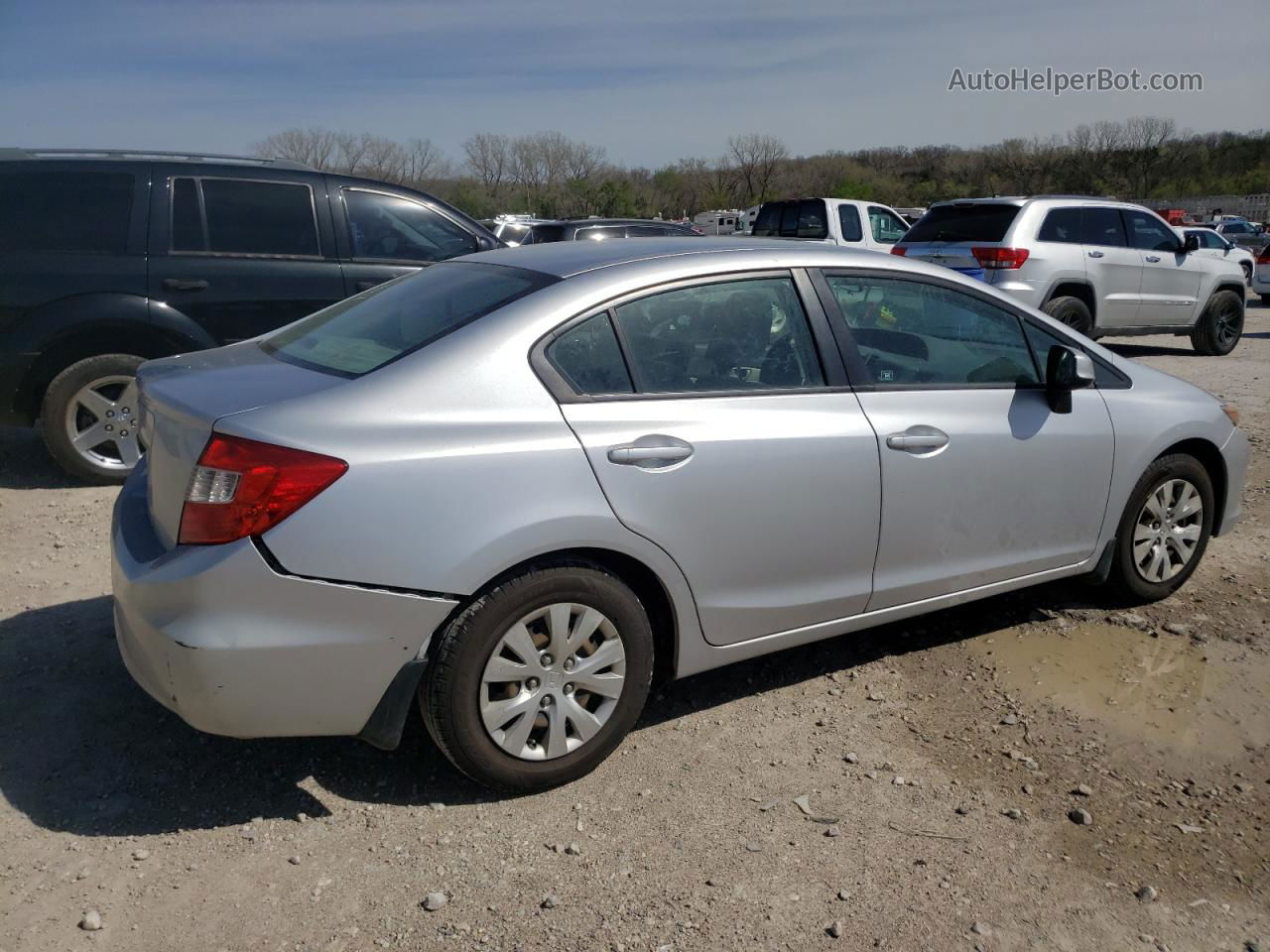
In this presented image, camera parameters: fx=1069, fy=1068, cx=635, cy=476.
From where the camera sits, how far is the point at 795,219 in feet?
54.7

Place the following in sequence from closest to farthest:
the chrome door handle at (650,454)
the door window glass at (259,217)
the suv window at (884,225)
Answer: the chrome door handle at (650,454) → the door window glass at (259,217) → the suv window at (884,225)

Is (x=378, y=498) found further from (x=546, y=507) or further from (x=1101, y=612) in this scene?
(x=1101, y=612)

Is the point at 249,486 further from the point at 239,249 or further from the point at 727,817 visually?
the point at 239,249

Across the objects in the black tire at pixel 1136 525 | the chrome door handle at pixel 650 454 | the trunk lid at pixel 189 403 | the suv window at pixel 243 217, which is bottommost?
the black tire at pixel 1136 525

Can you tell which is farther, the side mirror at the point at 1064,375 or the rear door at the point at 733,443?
the side mirror at the point at 1064,375

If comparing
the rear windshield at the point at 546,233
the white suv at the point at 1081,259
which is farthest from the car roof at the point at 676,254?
Result: the rear windshield at the point at 546,233

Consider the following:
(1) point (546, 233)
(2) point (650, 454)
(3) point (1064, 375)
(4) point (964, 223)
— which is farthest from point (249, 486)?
(1) point (546, 233)

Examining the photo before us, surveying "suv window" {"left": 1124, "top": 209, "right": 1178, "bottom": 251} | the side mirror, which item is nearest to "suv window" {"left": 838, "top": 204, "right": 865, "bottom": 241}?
"suv window" {"left": 1124, "top": 209, "right": 1178, "bottom": 251}

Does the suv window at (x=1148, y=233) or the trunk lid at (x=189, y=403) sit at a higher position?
the suv window at (x=1148, y=233)

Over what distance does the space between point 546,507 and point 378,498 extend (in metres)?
0.46

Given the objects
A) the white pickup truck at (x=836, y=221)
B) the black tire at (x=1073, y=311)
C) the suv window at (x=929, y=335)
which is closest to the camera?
the suv window at (x=929, y=335)

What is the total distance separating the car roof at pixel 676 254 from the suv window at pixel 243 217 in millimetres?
3125

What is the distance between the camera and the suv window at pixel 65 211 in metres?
5.92

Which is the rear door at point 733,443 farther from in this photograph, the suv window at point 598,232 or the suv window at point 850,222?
the suv window at point 850,222
